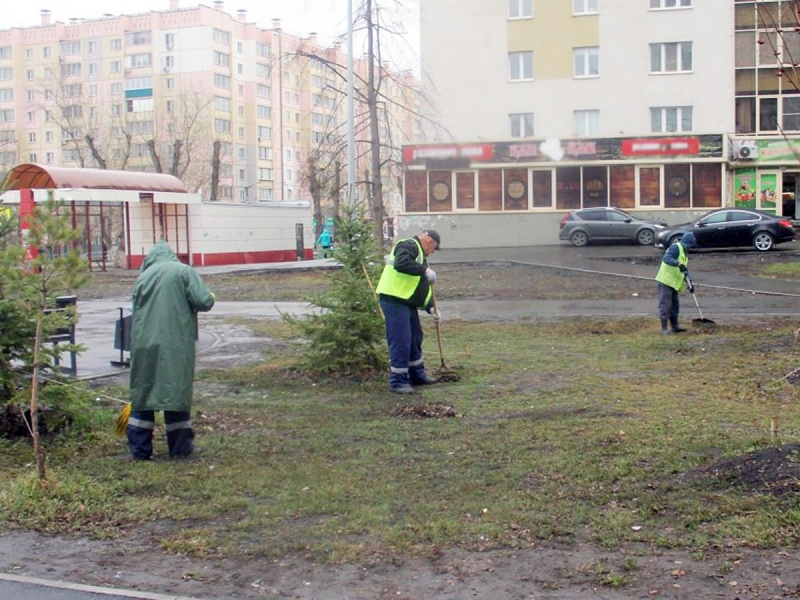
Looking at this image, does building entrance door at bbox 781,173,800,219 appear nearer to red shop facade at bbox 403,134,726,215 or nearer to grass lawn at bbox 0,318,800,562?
red shop facade at bbox 403,134,726,215

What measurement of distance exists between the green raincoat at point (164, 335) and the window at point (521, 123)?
39.4 meters

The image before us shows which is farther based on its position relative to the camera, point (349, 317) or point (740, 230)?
point (740, 230)

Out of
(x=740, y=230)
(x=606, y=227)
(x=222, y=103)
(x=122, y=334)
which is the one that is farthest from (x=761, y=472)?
(x=222, y=103)

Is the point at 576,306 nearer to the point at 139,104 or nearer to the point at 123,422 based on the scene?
the point at 123,422

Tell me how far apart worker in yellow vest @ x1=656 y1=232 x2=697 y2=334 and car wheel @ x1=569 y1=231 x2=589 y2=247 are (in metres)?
23.6

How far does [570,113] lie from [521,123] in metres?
2.33

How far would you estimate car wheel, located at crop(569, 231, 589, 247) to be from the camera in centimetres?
3809

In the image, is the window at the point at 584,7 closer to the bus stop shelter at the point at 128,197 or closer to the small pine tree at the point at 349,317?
the bus stop shelter at the point at 128,197

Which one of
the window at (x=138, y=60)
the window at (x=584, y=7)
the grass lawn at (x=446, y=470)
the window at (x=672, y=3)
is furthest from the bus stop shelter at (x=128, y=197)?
the window at (x=138, y=60)

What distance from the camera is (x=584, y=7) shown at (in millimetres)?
44844

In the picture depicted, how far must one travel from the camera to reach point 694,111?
4347 cm

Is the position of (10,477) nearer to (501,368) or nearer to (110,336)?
(501,368)

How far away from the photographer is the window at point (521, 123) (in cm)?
4516

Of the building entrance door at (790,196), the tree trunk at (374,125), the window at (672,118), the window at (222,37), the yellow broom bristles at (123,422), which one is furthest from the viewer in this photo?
the window at (222,37)
